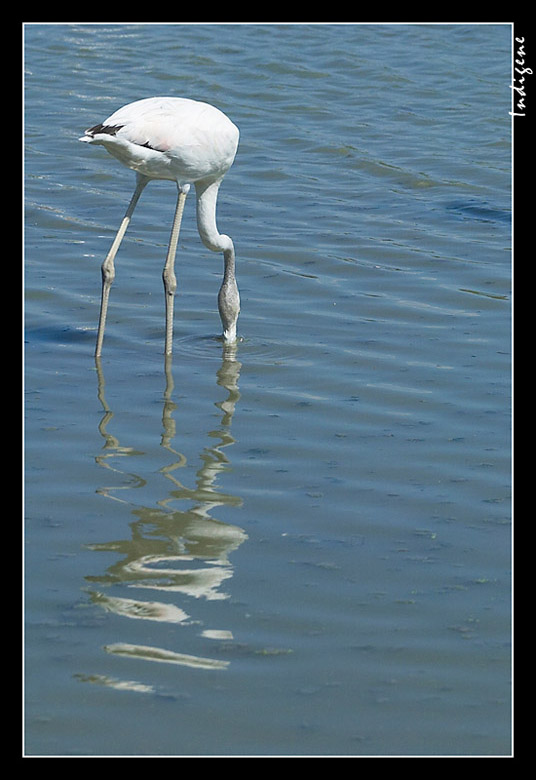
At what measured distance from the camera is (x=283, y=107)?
14.5 meters

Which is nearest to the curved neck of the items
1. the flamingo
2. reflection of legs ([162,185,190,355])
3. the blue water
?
the flamingo

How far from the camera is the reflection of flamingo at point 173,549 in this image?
184 inches

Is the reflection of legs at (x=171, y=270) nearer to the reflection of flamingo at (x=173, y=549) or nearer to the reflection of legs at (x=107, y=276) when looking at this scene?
the reflection of legs at (x=107, y=276)

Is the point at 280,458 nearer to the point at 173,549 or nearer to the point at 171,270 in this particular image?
the point at 173,549

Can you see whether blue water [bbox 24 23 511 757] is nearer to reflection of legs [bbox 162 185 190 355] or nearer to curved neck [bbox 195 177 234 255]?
reflection of legs [bbox 162 185 190 355]

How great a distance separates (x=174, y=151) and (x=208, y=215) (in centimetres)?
89

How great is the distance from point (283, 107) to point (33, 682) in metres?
11.1

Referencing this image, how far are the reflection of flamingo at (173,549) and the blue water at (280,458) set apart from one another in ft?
0.04

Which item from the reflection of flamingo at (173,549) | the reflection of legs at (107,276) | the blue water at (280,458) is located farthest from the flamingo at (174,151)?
the reflection of flamingo at (173,549)

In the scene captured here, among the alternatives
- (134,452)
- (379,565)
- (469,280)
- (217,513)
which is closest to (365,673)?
(379,565)

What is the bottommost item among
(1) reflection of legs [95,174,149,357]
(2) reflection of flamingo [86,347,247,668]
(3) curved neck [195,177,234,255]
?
(2) reflection of flamingo [86,347,247,668]

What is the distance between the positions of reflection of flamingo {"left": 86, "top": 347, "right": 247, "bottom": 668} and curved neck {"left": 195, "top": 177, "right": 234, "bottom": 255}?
7.56 feet

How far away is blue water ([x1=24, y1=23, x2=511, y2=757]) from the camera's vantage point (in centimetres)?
417

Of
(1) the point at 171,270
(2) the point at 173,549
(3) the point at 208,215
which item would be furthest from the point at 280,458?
(3) the point at 208,215
